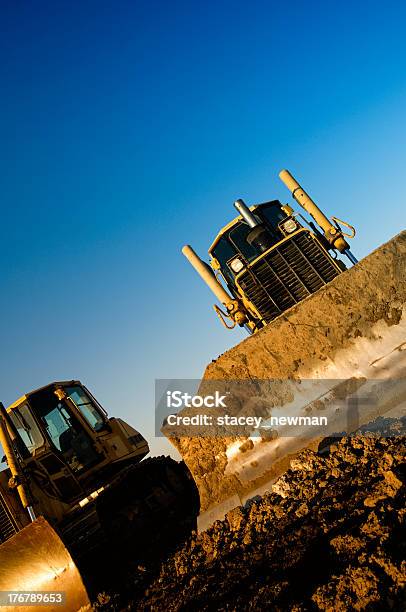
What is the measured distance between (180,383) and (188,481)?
250 centimetres

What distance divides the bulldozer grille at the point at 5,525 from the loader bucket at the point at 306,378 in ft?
10.7

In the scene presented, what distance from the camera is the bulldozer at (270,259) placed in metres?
6.96

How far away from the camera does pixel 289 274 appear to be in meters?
7.01

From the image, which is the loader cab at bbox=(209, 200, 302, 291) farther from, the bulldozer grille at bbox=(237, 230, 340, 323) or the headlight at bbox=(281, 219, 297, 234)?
the bulldozer grille at bbox=(237, 230, 340, 323)

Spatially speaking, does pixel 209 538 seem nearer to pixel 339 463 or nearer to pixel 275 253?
pixel 339 463

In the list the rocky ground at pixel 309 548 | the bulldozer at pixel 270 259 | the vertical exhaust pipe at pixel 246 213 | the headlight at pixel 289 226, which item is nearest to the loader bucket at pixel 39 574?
the rocky ground at pixel 309 548

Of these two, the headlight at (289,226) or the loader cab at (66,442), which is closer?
the loader cab at (66,442)

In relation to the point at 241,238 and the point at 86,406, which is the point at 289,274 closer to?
the point at 241,238

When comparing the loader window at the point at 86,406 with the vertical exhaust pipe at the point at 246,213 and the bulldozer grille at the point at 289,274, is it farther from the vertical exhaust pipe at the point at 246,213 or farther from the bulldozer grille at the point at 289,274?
the vertical exhaust pipe at the point at 246,213

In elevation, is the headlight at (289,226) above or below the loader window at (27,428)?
above

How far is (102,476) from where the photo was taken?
679cm

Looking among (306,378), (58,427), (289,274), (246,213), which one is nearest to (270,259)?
(289,274)

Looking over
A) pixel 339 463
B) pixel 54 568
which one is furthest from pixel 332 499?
pixel 54 568

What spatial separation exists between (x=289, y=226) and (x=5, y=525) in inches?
247
